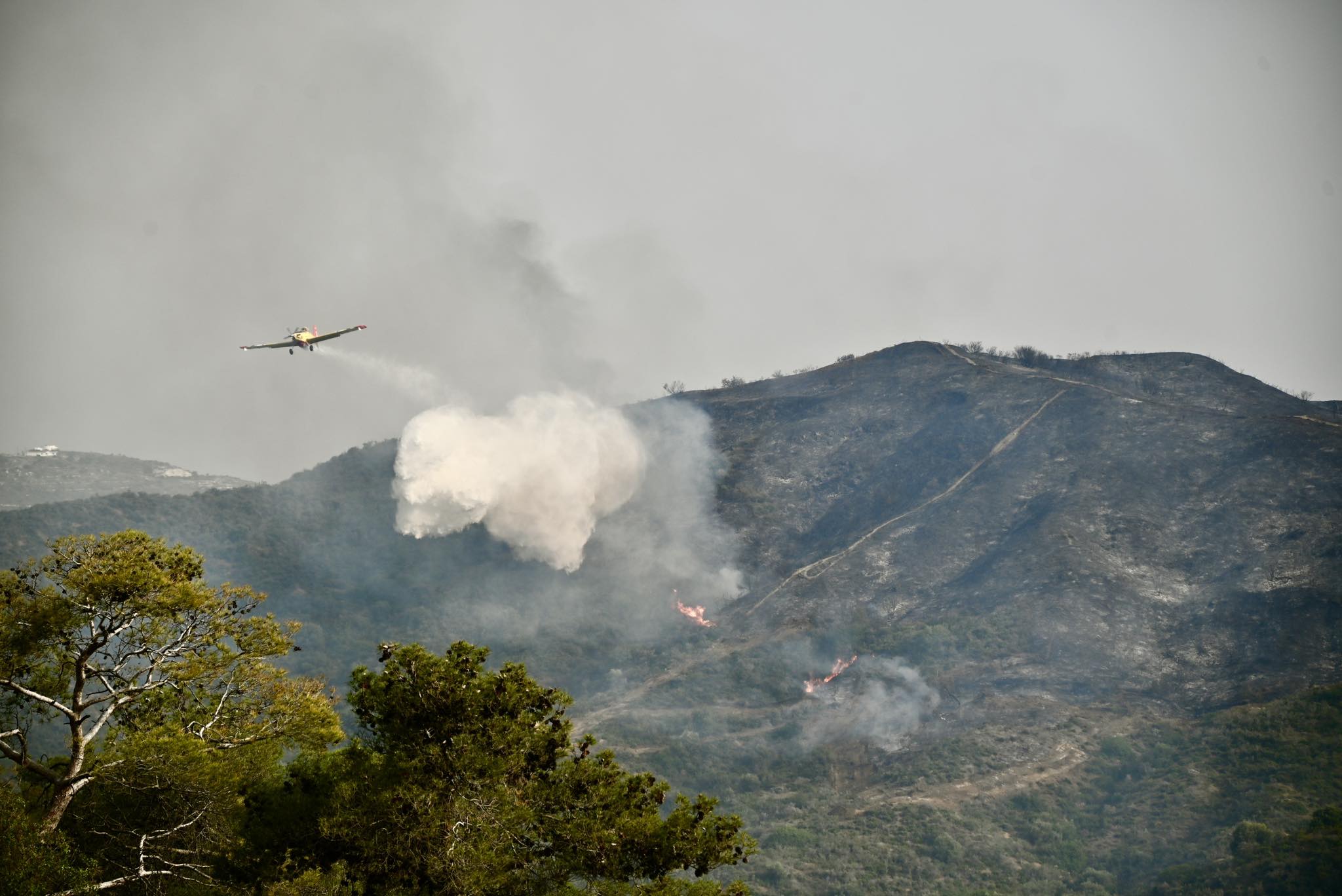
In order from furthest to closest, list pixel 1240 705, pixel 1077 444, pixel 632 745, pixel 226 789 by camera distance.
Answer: pixel 1077 444
pixel 632 745
pixel 1240 705
pixel 226 789

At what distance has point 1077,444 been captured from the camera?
119m

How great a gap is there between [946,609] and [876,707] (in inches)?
669

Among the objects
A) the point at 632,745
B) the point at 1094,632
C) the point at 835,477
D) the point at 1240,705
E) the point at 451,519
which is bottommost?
the point at 632,745

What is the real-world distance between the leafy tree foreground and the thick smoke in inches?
2624

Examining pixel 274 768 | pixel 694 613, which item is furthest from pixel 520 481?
pixel 274 768

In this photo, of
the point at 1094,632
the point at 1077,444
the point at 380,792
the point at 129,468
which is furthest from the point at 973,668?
the point at 129,468

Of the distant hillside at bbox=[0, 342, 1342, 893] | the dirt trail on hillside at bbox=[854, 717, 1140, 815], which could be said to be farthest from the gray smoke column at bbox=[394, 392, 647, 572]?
the dirt trail on hillside at bbox=[854, 717, 1140, 815]

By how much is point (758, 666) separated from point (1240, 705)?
145 feet

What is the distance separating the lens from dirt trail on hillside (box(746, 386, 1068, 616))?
117 m

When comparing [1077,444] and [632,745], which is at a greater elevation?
[1077,444]

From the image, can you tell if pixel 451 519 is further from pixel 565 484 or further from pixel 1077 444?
pixel 1077 444

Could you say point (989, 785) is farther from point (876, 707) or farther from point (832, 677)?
point (832, 677)

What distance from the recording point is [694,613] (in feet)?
388

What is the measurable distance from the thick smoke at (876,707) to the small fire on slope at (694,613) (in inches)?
826
